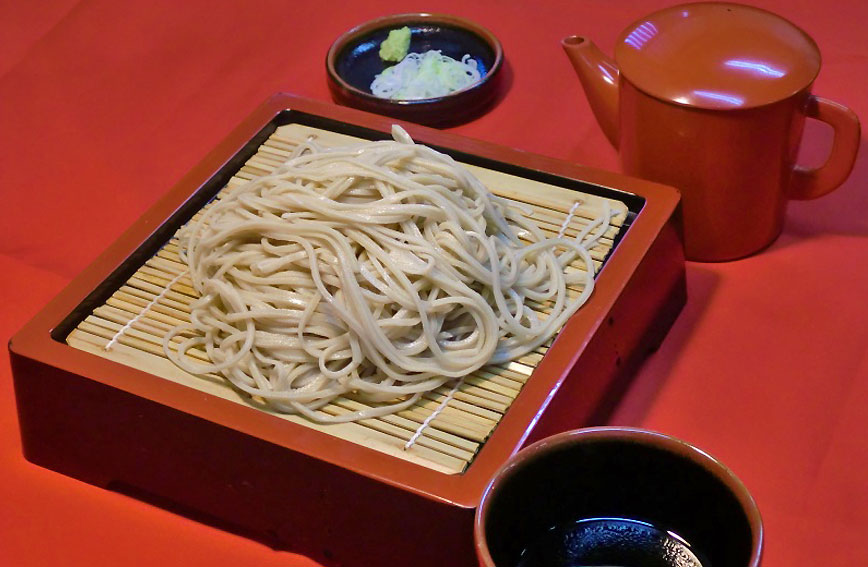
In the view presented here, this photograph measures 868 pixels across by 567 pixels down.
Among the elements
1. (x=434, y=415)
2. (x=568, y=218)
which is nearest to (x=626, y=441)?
(x=434, y=415)

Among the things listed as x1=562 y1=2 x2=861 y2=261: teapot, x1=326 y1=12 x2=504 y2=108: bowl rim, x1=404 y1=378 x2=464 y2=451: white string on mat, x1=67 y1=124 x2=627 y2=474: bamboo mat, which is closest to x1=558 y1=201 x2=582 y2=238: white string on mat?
x1=67 y1=124 x2=627 y2=474: bamboo mat

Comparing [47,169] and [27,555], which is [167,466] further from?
[47,169]

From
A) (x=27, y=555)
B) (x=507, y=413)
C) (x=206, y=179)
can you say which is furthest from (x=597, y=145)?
(x=27, y=555)

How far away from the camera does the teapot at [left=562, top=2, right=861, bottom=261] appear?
1386mm

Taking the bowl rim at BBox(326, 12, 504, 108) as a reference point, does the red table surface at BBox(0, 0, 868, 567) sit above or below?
below

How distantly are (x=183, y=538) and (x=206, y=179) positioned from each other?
50cm

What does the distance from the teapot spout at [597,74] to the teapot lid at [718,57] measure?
3.2 inches

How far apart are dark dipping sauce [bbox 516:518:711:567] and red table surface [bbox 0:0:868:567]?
322mm

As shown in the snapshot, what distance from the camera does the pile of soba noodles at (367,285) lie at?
1.18 metres

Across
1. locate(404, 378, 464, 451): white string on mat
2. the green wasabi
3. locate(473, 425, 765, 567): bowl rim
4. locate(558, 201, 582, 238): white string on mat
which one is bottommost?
locate(404, 378, 464, 451): white string on mat

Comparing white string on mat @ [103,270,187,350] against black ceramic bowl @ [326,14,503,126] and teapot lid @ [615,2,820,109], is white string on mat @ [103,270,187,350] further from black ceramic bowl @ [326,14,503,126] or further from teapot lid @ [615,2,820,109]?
teapot lid @ [615,2,820,109]

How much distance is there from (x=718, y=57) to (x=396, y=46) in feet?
2.17

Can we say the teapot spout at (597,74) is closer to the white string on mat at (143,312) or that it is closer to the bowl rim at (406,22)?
the bowl rim at (406,22)

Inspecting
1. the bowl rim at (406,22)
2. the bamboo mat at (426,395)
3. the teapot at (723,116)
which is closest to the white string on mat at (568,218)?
the bamboo mat at (426,395)
